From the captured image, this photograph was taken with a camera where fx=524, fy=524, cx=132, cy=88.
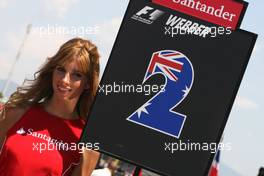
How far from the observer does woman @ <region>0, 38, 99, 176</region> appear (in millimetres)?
3355

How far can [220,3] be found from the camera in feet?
12.5

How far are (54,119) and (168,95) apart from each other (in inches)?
31.9

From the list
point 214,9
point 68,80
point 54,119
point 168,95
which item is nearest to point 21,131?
point 54,119

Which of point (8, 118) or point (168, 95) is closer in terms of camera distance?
point (8, 118)

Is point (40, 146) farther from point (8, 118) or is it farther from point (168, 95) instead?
point (168, 95)

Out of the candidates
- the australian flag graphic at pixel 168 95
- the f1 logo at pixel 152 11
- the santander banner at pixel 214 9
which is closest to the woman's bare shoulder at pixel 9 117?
the australian flag graphic at pixel 168 95

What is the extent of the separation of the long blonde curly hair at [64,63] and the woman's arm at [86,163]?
0.98 ft

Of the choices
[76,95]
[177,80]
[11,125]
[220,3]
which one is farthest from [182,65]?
[11,125]

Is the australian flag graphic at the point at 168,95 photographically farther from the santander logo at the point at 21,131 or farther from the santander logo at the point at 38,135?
the santander logo at the point at 21,131

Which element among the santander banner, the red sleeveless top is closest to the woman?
the red sleeveless top

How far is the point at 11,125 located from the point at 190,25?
1.43 metres

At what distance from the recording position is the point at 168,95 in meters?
3.69

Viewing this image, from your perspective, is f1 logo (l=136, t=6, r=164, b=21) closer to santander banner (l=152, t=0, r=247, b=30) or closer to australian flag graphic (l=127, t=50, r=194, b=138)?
santander banner (l=152, t=0, r=247, b=30)

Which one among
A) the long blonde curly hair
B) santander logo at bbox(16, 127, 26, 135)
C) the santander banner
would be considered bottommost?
santander logo at bbox(16, 127, 26, 135)
